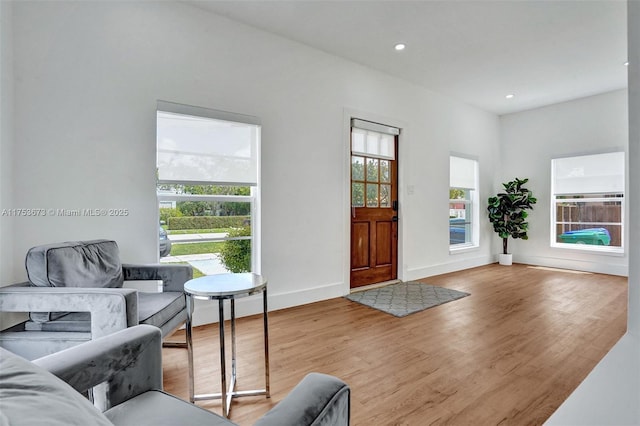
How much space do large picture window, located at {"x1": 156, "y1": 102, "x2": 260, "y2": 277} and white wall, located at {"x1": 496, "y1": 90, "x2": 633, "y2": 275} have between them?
5411 millimetres

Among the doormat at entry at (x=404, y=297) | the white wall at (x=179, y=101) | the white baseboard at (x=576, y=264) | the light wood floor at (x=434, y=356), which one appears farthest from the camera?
the white baseboard at (x=576, y=264)

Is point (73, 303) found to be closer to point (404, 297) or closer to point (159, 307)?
point (159, 307)

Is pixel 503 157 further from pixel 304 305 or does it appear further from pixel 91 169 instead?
pixel 91 169

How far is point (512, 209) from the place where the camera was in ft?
19.0

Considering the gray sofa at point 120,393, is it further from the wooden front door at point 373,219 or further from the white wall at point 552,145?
the white wall at point 552,145

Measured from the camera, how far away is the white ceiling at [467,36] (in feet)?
9.32

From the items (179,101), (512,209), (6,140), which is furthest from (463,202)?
(6,140)

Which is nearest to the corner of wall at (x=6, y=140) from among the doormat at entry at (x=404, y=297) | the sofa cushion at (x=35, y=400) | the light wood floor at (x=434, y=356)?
the light wood floor at (x=434, y=356)

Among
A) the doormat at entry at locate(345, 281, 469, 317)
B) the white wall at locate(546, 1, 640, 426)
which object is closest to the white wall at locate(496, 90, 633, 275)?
the doormat at entry at locate(345, 281, 469, 317)

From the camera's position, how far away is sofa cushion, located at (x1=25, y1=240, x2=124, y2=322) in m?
1.68

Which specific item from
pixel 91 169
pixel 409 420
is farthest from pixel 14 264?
pixel 409 420

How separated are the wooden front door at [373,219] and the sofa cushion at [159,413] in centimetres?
323

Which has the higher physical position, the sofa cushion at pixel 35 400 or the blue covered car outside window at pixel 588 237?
the sofa cushion at pixel 35 400

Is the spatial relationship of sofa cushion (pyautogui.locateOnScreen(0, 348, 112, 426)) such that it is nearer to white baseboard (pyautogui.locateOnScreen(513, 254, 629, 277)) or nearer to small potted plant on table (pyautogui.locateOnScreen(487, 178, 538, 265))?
small potted plant on table (pyautogui.locateOnScreen(487, 178, 538, 265))
